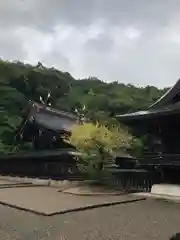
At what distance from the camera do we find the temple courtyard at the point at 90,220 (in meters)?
7.84

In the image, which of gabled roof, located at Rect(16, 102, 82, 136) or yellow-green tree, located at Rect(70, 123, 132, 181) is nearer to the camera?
yellow-green tree, located at Rect(70, 123, 132, 181)

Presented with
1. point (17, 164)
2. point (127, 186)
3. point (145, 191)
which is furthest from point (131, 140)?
point (17, 164)

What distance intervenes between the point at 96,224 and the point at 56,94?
2114 inches

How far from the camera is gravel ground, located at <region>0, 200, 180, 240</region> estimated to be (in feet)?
25.3

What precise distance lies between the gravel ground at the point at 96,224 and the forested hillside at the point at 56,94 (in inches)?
1241

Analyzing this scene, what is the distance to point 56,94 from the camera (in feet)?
203

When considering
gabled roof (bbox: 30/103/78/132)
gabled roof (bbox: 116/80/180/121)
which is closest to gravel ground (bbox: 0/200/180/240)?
gabled roof (bbox: 116/80/180/121)

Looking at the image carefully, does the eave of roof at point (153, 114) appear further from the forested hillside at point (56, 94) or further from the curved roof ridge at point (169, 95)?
the forested hillside at point (56, 94)

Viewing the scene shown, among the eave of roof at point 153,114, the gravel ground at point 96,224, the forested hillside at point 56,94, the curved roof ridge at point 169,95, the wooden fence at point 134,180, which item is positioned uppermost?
the forested hillside at point 56,94

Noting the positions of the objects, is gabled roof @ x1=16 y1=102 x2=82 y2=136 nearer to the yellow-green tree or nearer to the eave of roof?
the yellow-green tree

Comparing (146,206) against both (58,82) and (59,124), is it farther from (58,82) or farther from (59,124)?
(58,82)

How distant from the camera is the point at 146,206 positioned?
12828 mm

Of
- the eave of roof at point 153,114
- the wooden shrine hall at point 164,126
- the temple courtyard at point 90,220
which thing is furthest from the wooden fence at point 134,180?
the temple courtyard at point 90,220

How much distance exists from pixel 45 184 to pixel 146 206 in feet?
43.8
